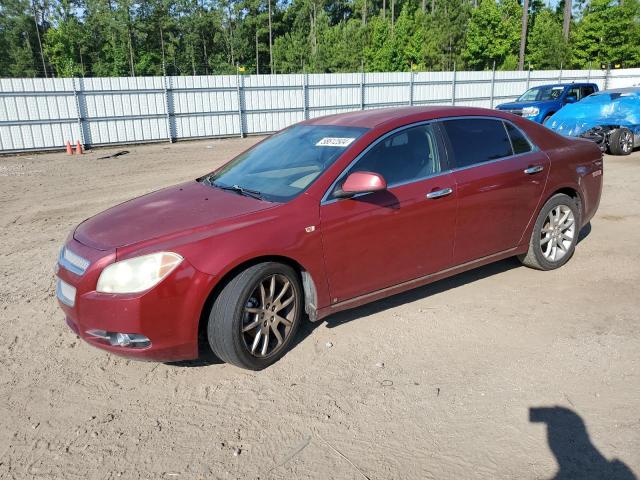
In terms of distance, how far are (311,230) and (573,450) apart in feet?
6.45

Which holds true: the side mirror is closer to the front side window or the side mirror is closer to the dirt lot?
the front side window

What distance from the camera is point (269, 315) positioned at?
3.61 metres

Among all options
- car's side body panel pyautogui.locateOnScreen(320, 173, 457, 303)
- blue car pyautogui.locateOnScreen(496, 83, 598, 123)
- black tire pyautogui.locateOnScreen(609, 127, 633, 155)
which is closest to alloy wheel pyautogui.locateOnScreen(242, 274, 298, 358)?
car's side body panel pyautogui.locateOnScreen(320, 173, 457, 303)

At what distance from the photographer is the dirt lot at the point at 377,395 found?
2764mm

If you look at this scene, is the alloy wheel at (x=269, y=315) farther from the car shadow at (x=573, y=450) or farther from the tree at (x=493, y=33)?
the tree at (x=493, y=33)

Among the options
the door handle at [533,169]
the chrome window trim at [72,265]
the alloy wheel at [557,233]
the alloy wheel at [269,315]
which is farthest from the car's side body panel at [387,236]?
the chrome window trim at [72,265]

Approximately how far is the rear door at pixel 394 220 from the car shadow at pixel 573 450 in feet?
4.64

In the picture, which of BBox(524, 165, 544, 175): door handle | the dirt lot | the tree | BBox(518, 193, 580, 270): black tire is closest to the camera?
the dirt lot

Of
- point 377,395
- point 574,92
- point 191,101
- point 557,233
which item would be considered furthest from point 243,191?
point 574,92

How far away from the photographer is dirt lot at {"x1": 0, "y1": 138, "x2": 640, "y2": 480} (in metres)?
2.76

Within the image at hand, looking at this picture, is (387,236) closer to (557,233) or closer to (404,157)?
(404,157)

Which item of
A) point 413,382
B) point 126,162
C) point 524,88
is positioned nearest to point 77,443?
point 413,382

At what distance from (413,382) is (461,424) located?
1.60 ft

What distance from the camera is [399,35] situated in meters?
45.5
